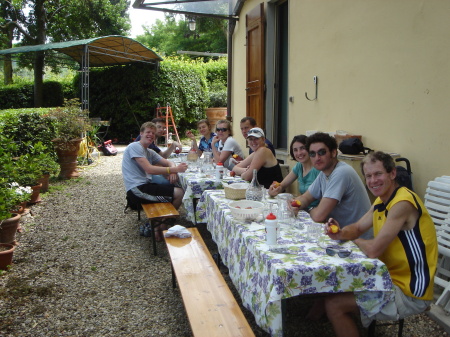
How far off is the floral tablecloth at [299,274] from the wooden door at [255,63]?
500cm

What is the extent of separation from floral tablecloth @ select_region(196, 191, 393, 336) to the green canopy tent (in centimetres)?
992

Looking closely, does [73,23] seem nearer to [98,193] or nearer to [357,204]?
[98,193]

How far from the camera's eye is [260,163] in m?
4.30

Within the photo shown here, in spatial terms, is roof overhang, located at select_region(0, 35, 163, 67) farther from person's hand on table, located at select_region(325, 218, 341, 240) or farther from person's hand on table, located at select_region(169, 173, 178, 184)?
person's hand on table, located at select_region(325, 218, 341, 240)

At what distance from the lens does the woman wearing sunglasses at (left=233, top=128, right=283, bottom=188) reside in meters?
4.25

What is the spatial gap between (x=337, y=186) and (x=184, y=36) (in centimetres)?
2580

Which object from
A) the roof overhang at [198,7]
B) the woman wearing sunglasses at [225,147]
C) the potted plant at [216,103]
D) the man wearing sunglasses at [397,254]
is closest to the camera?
the man wearing sunglasses at [397,254]

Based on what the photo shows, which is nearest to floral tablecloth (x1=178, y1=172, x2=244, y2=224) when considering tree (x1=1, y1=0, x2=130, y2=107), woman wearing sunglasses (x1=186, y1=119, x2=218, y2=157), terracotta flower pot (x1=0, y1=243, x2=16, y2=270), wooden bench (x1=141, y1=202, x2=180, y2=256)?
wooden bench (x1=141, y1=202, x2=180, y2=256)

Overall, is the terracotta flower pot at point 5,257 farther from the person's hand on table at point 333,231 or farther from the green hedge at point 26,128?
the green hedge at point 26,128

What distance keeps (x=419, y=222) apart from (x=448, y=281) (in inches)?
47.0

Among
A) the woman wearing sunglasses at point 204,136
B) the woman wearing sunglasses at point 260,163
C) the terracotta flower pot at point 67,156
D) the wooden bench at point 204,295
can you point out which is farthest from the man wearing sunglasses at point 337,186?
the terracotta flower pot at point 67,156

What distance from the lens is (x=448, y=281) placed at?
2979 mm

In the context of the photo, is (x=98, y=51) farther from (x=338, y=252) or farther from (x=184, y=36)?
(x=184, y=36)

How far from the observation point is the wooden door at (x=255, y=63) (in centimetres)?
706
